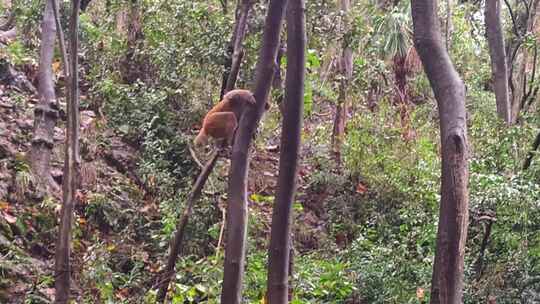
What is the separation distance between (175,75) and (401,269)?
4.65 m

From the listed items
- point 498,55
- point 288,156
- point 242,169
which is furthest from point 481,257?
point 242,169

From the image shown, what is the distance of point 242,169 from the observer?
3727 mm

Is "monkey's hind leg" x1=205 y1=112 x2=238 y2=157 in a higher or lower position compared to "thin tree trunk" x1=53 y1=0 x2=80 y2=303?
higher

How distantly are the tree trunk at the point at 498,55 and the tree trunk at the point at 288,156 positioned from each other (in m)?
5.30

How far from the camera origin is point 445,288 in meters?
2.96

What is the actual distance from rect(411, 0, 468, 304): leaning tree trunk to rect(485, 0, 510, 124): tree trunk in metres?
5.75

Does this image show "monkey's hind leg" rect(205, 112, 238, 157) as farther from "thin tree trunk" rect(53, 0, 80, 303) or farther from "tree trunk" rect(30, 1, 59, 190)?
"tree trunk" rect(30, 1, 59, 190)

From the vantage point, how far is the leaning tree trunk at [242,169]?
3586 mm

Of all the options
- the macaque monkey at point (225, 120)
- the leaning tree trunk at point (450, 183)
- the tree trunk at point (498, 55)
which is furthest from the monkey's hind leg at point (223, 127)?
the tree trunk at point (498, 55)

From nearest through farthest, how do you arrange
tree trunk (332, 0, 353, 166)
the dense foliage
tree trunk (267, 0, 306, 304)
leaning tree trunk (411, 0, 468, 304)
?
leaning tree trunk (411, 0, 468, 304)
tree trunk (267, 0, 306, 304)
the dense foliage
tree trunk (332, 0, 353, 166)

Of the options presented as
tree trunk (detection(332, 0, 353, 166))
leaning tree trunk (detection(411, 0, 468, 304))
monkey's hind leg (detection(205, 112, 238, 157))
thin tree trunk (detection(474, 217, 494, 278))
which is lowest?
thin tree trunk (detection(474, 217, 494, 278))

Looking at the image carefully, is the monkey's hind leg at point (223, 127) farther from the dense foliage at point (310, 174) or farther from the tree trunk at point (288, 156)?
the tree trunk at point (288, 156)

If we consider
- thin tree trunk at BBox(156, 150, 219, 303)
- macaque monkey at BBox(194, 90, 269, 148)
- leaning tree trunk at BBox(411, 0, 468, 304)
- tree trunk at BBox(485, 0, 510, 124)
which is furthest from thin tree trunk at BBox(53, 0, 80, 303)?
tree trunk at BBox(485, 0, 510, 124)

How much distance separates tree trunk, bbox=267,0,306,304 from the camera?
386 centimetres
